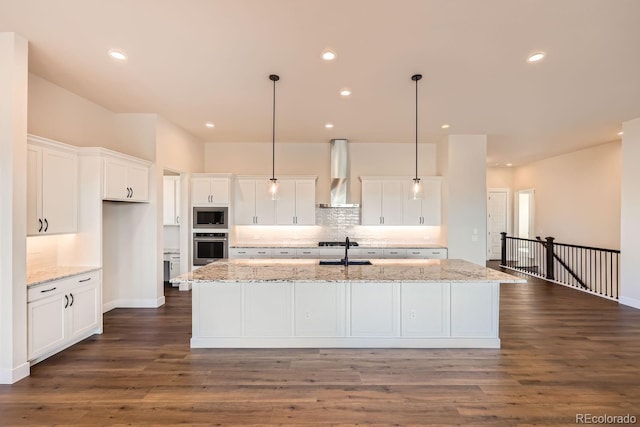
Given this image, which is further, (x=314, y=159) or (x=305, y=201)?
(x=314, y=159)

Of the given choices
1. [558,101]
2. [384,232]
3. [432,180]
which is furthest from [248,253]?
[558,101]

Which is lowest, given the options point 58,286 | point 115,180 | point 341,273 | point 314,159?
point 58,286

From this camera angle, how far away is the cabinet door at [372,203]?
21.6 feet

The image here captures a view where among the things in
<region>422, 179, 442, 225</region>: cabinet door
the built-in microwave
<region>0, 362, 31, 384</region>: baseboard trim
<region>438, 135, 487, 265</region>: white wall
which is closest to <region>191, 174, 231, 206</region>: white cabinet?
the built-in microwave

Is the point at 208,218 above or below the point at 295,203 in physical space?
below

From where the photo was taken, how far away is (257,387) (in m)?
2.80

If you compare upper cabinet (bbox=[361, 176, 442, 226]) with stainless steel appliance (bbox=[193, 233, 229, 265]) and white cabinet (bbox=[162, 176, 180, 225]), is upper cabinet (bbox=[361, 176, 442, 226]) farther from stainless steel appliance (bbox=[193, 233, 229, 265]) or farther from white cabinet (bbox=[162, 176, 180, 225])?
white cabinet (bbox=[162, 176, 180, 225])

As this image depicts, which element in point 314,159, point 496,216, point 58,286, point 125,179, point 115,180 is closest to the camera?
point 58,286

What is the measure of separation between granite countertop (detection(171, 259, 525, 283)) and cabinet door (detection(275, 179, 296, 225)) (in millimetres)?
2334

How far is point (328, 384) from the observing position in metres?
2.84

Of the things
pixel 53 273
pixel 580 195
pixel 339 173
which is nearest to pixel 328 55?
pixel 339 173

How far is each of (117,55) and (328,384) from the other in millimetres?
3843

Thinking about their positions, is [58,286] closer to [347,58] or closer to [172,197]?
[172,197]

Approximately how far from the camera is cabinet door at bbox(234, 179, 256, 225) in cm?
655
